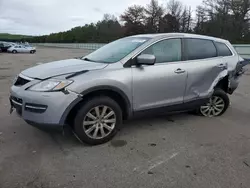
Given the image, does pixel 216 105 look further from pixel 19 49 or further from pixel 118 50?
pixel 19 49

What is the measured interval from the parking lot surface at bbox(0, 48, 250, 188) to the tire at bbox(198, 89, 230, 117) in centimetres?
40

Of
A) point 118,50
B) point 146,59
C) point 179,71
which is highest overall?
point 118,50

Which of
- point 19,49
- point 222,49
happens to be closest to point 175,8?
point 19,49

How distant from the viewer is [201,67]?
440 cm

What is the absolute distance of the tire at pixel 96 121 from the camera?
3.39 m

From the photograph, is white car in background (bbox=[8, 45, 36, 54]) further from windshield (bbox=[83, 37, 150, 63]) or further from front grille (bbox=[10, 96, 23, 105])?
front grille (bbox=[10, 96, 23, 105])

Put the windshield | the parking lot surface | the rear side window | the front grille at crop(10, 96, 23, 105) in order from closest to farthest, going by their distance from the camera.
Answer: the parking lot surface, the front grille at crop(10, 96, 23, 105), the windshield, the rear side window

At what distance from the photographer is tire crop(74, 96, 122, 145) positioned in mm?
3393

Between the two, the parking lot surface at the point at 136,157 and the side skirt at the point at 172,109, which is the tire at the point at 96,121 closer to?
the parking lot surface at the point at 136,157

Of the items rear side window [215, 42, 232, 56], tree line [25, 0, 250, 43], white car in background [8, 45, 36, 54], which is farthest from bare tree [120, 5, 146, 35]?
rear side window [215, 42, 232, 56]

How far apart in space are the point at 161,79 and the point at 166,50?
1.85ft

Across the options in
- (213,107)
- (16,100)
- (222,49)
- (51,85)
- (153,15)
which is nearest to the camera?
(51,85)

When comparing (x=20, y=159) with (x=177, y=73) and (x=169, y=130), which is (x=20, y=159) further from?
(x=177, y=73)

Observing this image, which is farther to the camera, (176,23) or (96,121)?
(176,23)
